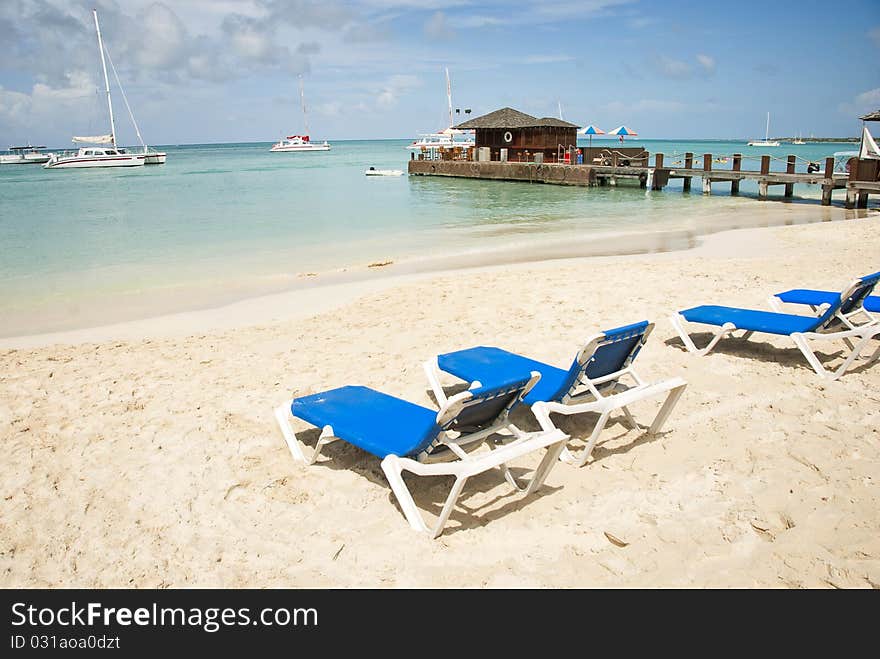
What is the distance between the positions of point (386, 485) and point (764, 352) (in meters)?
4.19

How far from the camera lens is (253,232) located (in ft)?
64.7

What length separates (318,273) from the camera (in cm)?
1273

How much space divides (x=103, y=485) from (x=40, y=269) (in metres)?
12.4

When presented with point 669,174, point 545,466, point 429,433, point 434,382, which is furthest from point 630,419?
point 669,174

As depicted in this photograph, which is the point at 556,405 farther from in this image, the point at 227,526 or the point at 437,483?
the point at 227,526

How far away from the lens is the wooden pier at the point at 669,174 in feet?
76.1

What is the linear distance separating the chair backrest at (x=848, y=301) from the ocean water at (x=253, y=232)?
8404 millimetres

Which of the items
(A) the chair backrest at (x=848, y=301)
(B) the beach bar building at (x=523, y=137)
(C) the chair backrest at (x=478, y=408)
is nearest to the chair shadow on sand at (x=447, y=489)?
(C) the chair backrest at (x=478, y=408)

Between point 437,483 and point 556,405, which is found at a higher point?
point 556,405

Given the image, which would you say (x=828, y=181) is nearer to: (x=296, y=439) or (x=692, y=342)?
(x=692, y=342)

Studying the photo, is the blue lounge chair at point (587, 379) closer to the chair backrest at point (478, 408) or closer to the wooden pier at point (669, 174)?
the chair backrest at point (478, 408)

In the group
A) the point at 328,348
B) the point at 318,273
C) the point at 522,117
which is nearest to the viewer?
the point at 328,348

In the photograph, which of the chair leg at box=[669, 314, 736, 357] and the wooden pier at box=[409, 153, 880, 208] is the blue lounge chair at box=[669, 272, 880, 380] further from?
the wooden pier at box=[409, 153, 880, 208]
